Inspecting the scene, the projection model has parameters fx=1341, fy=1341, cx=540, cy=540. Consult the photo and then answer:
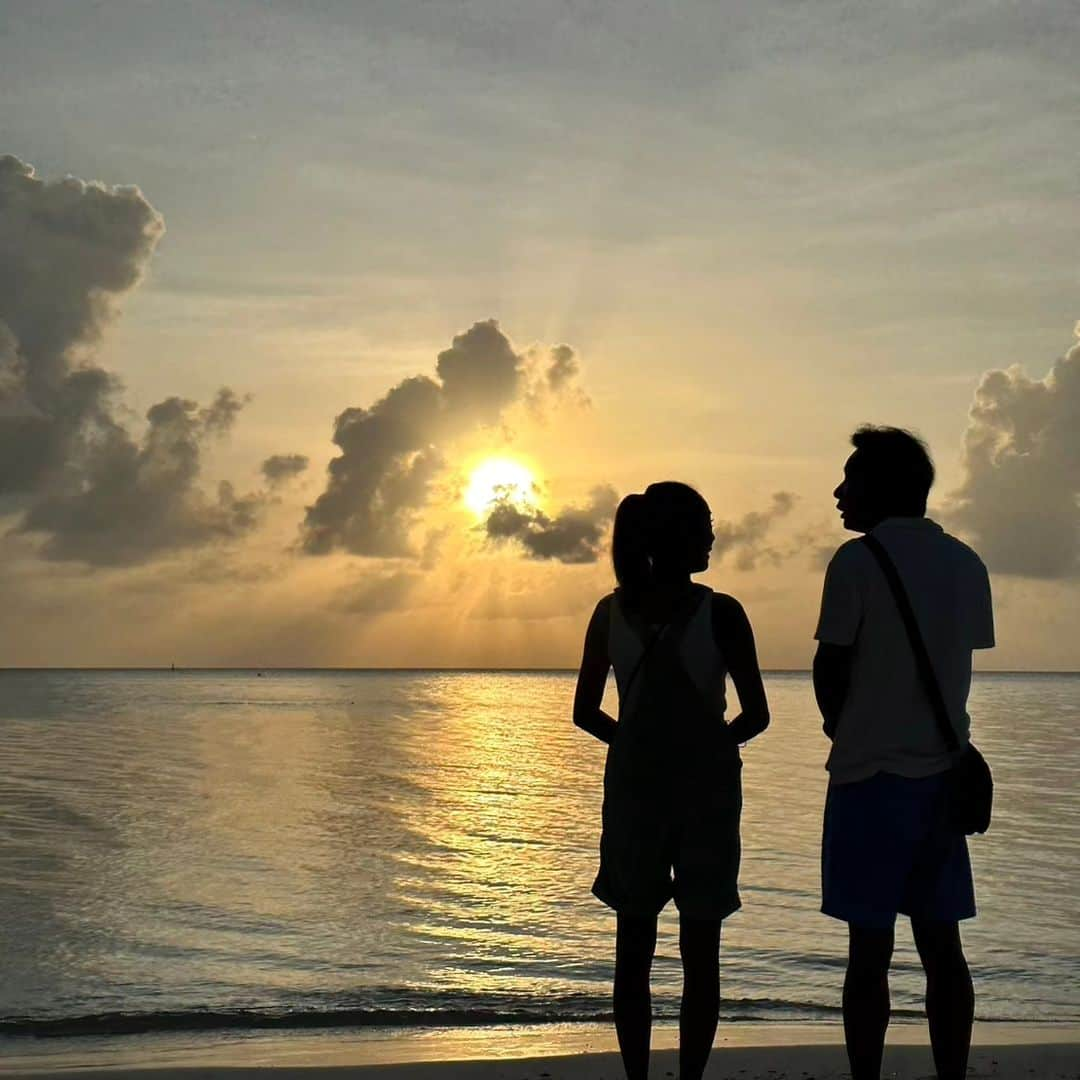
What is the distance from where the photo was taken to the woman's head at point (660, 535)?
4500 millimetres

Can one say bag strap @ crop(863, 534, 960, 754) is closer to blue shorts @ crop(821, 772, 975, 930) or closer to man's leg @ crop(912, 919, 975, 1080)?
blue shorts @ crop(821, 772, 975, 930)

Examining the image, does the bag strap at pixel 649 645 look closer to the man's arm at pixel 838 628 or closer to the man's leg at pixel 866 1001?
the man's arm at pixel 838 628

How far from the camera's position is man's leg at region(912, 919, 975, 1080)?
14.1ft

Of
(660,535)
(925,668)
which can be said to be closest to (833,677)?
(925,668)

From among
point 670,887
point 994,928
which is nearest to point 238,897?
point 994,928

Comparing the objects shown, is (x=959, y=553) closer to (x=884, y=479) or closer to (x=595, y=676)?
(x=884, y=479)

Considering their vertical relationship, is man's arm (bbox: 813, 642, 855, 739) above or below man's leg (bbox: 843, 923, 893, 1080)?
above

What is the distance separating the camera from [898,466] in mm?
4473

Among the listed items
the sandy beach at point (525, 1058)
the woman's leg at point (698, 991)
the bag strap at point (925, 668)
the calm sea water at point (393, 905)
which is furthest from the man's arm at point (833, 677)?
the calm sea water at point (393, 905)

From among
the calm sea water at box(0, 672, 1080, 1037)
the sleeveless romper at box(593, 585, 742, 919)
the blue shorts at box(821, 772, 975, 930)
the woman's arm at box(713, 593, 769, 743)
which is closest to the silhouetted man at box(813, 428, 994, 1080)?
the blue shorts at box(821, 772, 975, 930)

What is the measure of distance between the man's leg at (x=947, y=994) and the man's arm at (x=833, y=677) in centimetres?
73

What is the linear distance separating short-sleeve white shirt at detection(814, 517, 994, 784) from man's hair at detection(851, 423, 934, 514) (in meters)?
0.21

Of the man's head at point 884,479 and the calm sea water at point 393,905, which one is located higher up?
the man's head at point 884,479

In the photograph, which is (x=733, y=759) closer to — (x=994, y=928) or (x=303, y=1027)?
(x=303, y=1027)
